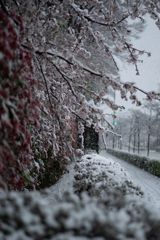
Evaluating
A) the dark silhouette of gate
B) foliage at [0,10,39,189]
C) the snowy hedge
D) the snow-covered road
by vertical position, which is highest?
foliage at [0,10,39,189]

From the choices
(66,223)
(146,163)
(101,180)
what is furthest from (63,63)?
(146,163)

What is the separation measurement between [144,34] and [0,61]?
25.9ft

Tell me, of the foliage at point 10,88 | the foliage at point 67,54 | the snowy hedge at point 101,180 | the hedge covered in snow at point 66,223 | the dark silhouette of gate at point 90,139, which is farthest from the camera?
the dark silhouette of gate at point 90,139

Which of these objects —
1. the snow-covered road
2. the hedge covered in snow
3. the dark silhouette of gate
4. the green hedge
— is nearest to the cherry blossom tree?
the hedge covered in snow

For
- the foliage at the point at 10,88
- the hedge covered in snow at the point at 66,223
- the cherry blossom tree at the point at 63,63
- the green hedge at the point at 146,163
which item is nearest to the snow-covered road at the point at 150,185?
the green hedge at the point at 146,163

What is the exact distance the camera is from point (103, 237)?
2.62 ft

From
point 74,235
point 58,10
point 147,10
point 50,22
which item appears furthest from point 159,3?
point 74,235

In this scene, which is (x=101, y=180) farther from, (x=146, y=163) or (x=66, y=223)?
(x=146, y=163)

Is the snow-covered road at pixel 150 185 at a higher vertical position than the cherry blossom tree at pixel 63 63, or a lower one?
lower

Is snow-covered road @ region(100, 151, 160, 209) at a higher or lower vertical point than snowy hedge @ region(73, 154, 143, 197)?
lower

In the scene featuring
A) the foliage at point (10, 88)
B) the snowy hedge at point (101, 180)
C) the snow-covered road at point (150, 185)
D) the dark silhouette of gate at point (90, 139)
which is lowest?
the snow-covered road at point (150, 185)

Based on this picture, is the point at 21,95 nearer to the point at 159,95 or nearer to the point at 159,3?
the point at 159,95

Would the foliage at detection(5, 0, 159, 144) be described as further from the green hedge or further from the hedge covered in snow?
the green hedge

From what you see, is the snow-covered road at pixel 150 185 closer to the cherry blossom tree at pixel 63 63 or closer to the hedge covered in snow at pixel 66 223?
the cherry blossom tree at pixel 63 63
